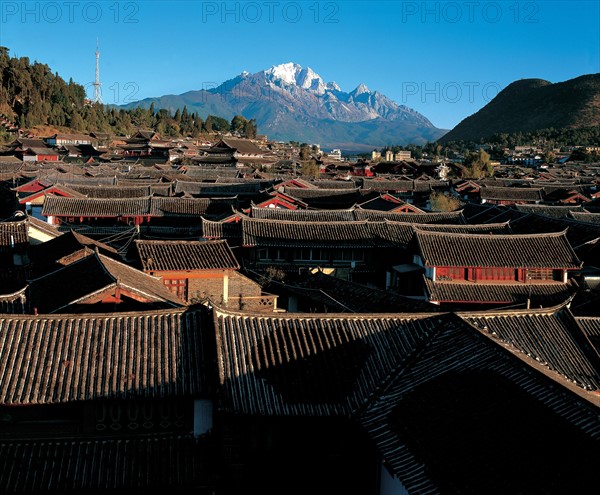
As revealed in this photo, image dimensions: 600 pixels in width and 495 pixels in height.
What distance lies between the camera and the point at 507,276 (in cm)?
2925

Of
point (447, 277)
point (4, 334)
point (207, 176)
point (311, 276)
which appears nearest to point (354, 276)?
point (311, 276)

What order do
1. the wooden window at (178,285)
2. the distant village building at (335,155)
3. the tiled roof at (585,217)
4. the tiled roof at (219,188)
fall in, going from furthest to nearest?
the distant village building at (335,155)
the tiled roof at (219,188)
the tiled roof at (585,217)
the wooden window at (178,285)

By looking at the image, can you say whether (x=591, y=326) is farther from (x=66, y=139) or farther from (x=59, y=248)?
(x=66, y=139)

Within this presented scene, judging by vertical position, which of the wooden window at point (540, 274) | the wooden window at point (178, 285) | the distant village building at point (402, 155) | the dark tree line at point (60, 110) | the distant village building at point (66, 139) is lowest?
the wooden window at point (178, 285)

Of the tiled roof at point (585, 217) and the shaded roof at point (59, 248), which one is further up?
the tiled roof at point (585, 217)

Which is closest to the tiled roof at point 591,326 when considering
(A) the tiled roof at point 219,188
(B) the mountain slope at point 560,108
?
(A) the tiled roof at point 219,188

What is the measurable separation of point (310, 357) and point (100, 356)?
449 cm

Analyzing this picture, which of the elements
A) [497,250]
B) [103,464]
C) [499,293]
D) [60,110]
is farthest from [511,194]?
[60,110]

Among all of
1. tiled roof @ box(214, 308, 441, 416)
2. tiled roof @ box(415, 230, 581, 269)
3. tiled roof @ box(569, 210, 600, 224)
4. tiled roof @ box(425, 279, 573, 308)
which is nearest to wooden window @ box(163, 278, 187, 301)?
tiled roof @ box(425, 279, 573, 308)

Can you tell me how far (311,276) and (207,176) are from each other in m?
42.9

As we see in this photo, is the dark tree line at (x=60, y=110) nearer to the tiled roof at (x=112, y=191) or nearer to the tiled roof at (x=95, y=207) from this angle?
the tiled roof at (x=112, y=191)

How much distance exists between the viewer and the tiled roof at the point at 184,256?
1018 inches

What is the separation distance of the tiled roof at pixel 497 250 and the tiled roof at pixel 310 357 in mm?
14285

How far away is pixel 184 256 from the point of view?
2652 cm
